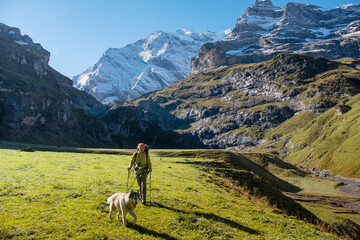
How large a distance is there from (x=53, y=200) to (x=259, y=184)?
34830 millimetres

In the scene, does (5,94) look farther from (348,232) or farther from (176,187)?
(348,232)

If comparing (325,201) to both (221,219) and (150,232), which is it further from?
(150,232)

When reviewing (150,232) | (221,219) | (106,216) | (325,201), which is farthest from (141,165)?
(325,201)

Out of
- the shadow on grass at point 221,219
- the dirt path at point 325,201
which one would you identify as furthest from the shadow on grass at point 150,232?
the dirt path at point 325,201

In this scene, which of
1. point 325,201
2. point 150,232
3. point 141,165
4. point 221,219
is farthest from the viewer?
point 325,201

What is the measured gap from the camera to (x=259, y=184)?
1658 inches

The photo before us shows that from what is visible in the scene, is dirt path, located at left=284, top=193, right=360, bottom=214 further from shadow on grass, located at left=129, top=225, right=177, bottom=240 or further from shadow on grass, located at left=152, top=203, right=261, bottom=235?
shadow on grass, located at left=129, top=225, right=177, bottom=240

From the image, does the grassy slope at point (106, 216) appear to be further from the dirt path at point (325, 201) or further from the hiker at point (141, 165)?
the dirt path at point (325, 201)

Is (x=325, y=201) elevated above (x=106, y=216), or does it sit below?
below

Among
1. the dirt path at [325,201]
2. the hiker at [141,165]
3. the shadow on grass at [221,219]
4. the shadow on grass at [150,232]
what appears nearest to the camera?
the shadow on grass at [150,232]

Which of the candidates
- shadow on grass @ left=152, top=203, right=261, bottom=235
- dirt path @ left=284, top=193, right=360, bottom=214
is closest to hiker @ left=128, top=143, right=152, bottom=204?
shadow on grass @ left=152, top=203, right=261, bottom=235

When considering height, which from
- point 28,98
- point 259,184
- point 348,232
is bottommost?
point 348,232

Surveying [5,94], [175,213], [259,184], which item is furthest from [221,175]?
[5,94]

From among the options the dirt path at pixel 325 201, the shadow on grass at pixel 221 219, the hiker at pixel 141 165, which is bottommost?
the dirt path at pixel 325 201
